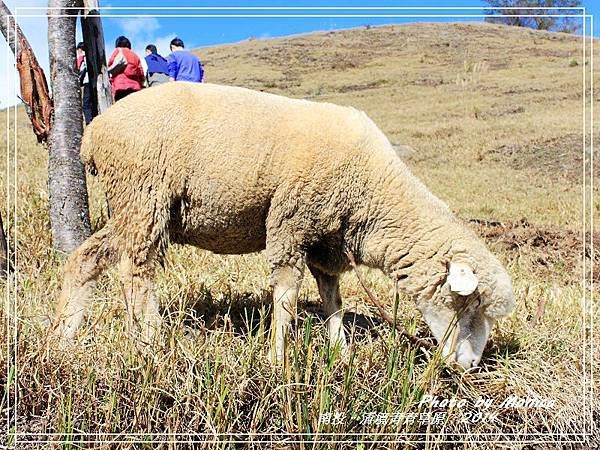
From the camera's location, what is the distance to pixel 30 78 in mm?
5145

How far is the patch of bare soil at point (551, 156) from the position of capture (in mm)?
12945

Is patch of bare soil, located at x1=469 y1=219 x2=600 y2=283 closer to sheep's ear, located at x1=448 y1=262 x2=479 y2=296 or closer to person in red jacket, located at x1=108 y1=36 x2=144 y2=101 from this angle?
sheep's ear, located at x1=448 y1=262 x2=479 y2=296

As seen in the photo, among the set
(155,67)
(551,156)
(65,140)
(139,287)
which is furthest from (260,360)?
(551,156)

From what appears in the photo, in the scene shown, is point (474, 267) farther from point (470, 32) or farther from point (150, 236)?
point (470, 32)

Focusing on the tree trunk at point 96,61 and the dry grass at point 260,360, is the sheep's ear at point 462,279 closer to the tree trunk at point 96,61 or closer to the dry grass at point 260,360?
the dry grass at point 260,360

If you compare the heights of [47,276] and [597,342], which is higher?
[47,276]

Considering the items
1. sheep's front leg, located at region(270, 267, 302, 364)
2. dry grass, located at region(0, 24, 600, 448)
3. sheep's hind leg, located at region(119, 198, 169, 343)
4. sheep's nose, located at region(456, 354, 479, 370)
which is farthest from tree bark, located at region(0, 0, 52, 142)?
sheep's nose, located at region(456, 354, 479, 370)

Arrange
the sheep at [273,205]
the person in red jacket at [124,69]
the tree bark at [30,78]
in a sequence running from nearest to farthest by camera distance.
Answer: the sheep at [273,205] → the tree bark at [30,78] → the person in red jacket at [124,69]

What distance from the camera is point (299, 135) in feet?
12.4

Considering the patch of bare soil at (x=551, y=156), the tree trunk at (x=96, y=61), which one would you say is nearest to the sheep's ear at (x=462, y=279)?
the tree trunk at (x=96, y=61)

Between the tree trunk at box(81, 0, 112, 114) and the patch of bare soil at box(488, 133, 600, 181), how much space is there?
9805mm

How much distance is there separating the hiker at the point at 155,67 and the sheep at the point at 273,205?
2217 mm

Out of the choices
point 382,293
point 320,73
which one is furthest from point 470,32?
point 382,293

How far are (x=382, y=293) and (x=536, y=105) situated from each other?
19.2m
